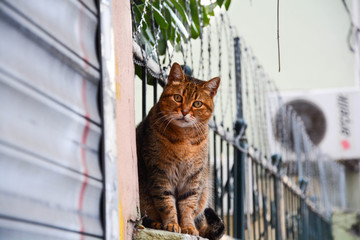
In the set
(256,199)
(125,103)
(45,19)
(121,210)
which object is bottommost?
(256,199)

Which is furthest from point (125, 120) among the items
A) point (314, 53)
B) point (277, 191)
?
point (314, 53)

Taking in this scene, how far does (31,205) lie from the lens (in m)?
0.74

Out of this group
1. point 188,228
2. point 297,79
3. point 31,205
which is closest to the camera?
point 31,205

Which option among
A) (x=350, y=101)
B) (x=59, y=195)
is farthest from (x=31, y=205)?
(x=350, y=101)

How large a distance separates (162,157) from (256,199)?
5.26 ft

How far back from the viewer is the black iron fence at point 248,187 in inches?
95.7

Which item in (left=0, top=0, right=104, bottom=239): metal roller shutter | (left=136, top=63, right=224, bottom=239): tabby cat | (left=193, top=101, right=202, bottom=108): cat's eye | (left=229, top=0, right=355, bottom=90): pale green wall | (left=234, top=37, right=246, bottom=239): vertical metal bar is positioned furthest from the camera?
(left=229, top=0, right=355, bottom=90): pale green wall

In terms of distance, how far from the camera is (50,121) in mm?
828

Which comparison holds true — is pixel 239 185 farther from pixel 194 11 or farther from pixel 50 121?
pixel 50 121

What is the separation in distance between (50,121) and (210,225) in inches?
46.1

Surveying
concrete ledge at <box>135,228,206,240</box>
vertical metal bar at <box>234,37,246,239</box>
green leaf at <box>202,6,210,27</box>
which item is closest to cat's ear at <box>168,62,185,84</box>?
green leaf at <box>202,6,210,27</box>

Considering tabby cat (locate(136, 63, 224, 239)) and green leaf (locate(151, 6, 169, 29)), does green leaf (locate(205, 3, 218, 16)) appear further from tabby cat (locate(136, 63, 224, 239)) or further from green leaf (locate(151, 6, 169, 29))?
green leaf (locate(151, 6, 169, 29))

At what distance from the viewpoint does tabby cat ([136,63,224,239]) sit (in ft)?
5.51

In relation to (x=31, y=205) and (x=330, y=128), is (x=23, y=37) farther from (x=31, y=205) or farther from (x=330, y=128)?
(x=330, y=128)
